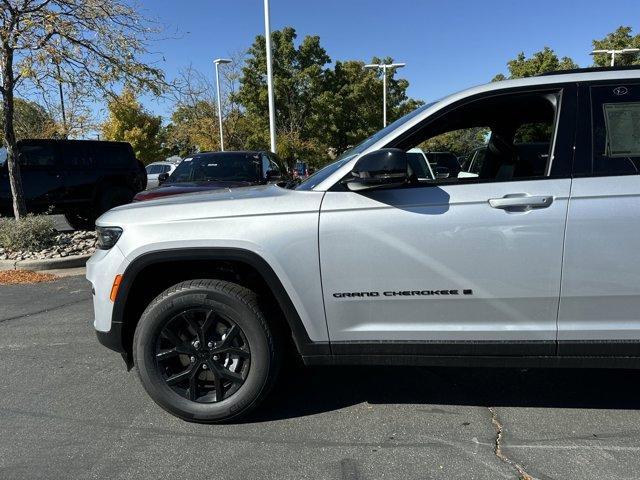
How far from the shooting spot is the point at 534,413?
3326mm

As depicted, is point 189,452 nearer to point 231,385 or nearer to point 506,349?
point 231,385

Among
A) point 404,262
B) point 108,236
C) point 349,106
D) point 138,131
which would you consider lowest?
point 404,262

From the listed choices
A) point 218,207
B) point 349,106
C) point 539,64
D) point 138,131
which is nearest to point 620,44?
point 539,64

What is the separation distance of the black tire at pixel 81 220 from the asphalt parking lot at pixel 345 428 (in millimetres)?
8205

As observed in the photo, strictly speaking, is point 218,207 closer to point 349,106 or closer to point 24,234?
point 24,234

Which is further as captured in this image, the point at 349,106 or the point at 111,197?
the point at 349,106

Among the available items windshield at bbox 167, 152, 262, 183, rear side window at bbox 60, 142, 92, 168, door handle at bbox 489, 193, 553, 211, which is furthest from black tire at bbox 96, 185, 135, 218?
door handle at bbox 489, 193, 553, 211

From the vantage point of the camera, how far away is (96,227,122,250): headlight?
126 inches

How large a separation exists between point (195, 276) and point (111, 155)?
9.78 m

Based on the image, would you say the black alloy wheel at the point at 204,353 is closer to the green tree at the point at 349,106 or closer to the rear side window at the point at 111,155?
the rear side window at the point at 111,155

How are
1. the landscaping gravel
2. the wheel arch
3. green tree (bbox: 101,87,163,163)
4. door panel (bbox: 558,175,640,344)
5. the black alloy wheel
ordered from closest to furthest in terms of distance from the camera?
door panel (bbox: 558,175,640,344), the wheel arch, the black alloy wheel, the landscaping gravel, green tree (bbox: 101,87,163,163)

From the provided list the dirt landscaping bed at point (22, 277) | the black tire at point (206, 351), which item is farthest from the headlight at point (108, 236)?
the dirt landscaping bed at point (22, 277)

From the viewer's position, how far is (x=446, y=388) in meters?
3.72

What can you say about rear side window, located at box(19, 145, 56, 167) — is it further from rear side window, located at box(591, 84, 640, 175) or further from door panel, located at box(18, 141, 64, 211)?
rear side window, located at box(591, 84, 640, 175)
